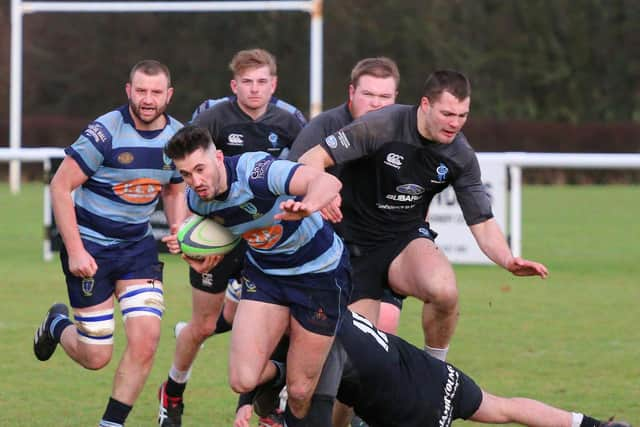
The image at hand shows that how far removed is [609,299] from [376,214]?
16.8 ft

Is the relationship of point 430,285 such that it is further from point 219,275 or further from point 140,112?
point 140,112

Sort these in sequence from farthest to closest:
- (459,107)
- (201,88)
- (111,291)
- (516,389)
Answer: (201,88) → (516,389) → (111,291) → (459,107)

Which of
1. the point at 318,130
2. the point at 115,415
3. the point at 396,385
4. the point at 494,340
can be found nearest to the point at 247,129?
the point at 318,130

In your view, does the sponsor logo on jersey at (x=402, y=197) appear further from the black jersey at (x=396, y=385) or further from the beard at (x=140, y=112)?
the beard at (x=140, y=112)

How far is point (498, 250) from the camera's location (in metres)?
6.78

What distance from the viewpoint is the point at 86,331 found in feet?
22.7

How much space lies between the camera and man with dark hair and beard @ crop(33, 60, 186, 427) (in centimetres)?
676

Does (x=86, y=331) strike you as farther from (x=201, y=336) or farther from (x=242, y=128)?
(x=242, y=128)

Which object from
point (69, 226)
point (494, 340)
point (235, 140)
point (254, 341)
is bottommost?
point (494, 340)

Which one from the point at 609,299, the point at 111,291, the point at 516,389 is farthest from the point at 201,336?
the point at 609,299

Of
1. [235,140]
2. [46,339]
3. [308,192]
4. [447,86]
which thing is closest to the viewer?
[308,192]

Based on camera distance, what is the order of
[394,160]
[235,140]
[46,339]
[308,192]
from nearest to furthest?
1. [308,192]
2. [394,160]
3. [46,339]
4. [235,140]

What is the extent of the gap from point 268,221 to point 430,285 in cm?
115

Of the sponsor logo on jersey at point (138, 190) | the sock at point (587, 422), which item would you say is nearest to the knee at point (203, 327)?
the sponsor logo on jersey at point (138, 190)
